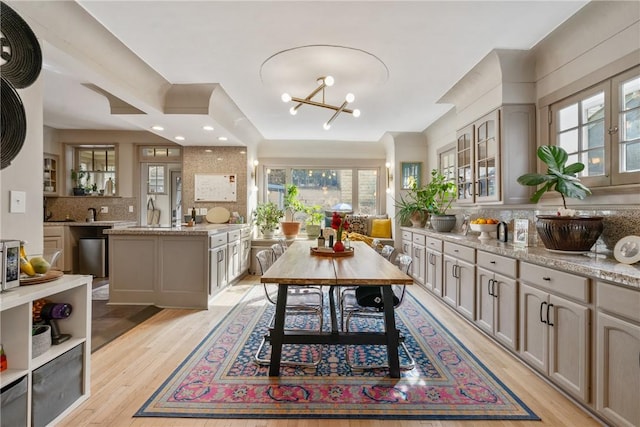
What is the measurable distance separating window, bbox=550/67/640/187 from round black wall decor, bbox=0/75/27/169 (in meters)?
3.66

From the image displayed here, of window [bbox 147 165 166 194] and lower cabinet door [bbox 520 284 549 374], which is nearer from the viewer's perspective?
lower cabinet door [bbox 520 284 549 374]

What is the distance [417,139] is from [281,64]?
→ 3.78 meters

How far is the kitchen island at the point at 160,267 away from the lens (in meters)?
3.72

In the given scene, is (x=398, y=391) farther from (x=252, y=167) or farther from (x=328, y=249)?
(x=252, y=167)

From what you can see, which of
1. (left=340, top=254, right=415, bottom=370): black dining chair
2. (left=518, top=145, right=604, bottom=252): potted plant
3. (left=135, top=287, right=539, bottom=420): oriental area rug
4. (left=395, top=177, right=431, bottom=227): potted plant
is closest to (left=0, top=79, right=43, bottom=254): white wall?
(left=135, top=287, right=539, bottom=420): oriental area rug

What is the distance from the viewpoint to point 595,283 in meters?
1.72

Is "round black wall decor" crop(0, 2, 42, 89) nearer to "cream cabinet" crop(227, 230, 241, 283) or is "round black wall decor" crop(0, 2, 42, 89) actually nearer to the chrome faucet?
"cream cabinet" crop(227, 230, 241, 283)

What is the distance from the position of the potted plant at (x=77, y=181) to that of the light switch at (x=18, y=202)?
479 cm

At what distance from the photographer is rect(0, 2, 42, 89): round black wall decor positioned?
67.8 inches

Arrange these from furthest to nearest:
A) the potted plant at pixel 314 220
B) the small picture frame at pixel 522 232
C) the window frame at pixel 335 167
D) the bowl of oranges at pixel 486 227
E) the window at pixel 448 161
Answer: the window frame at pixel 335 167 → the potted plant at pixel 314 220 → the window at pixel 448 161 → the bowl of oranges at pixel 486 227 → the small picture frame at pixel 522 232

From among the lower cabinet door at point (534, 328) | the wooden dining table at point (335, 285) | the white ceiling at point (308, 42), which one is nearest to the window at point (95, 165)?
the white ceiling at point (308, 42)

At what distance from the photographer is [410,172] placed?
6.05 metres

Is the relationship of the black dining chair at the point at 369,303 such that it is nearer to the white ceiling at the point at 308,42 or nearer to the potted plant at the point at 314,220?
the white ceiling at the point at 308,42

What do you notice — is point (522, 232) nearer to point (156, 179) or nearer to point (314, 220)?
point (314, 220)
